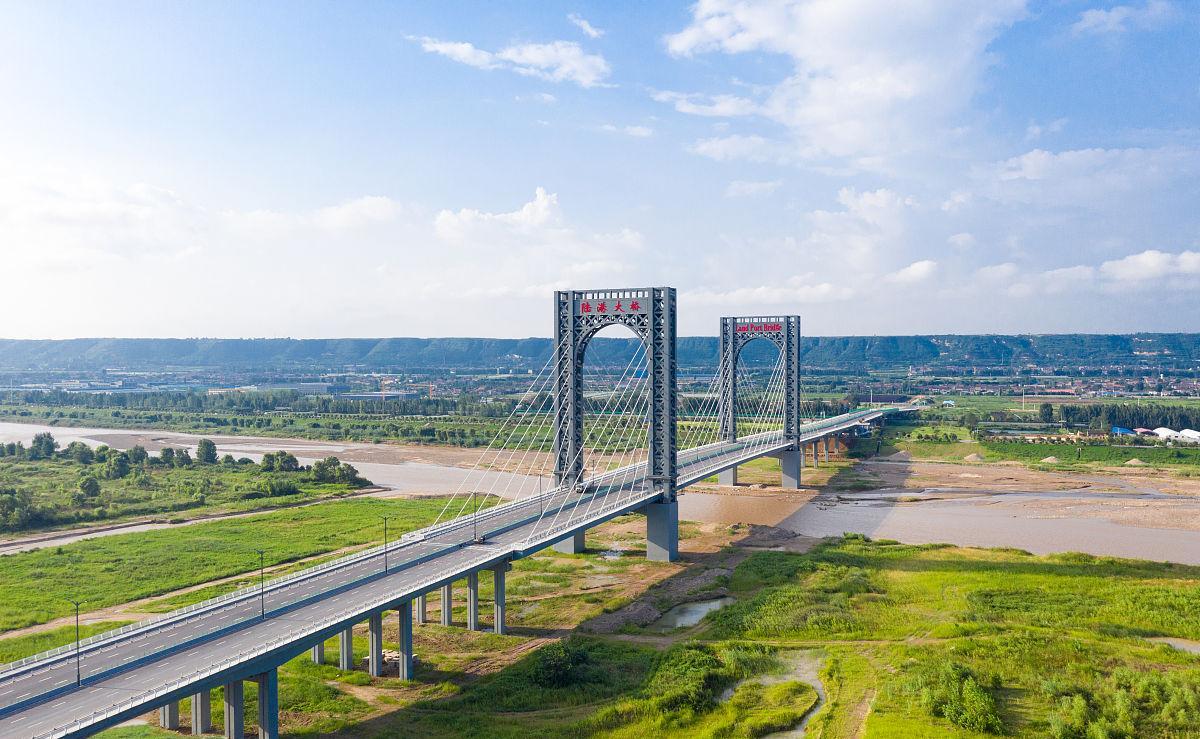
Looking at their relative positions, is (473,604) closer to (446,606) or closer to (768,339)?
(446,606)

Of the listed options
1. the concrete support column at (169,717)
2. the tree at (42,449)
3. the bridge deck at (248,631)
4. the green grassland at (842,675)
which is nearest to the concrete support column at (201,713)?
the concrete support column at (169,717)

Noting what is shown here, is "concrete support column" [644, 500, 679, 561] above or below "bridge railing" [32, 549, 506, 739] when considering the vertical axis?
below

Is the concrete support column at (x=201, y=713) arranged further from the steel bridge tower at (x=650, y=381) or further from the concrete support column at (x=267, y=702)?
the steel bridge tower at (x=650, y=381)

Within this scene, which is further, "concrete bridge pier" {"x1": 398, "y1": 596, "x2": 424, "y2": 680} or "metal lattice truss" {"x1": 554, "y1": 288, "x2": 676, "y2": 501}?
"metal lattice truss" {"x1": 554, "y1": 288, "x2": 676, "y2": 501}

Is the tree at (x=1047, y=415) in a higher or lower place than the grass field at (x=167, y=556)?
higher

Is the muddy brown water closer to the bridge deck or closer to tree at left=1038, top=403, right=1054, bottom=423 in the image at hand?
the bridge deck

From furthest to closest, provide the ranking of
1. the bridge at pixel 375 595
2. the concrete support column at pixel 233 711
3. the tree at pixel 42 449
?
the tree at pixel 42 449, the concrete support column at pixel 233 711, the bridge at pixel 375 595

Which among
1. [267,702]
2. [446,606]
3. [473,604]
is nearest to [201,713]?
[267,702]

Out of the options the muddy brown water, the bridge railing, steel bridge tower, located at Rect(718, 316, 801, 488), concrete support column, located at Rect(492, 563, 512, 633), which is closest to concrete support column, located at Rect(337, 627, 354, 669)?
the bridge railing
